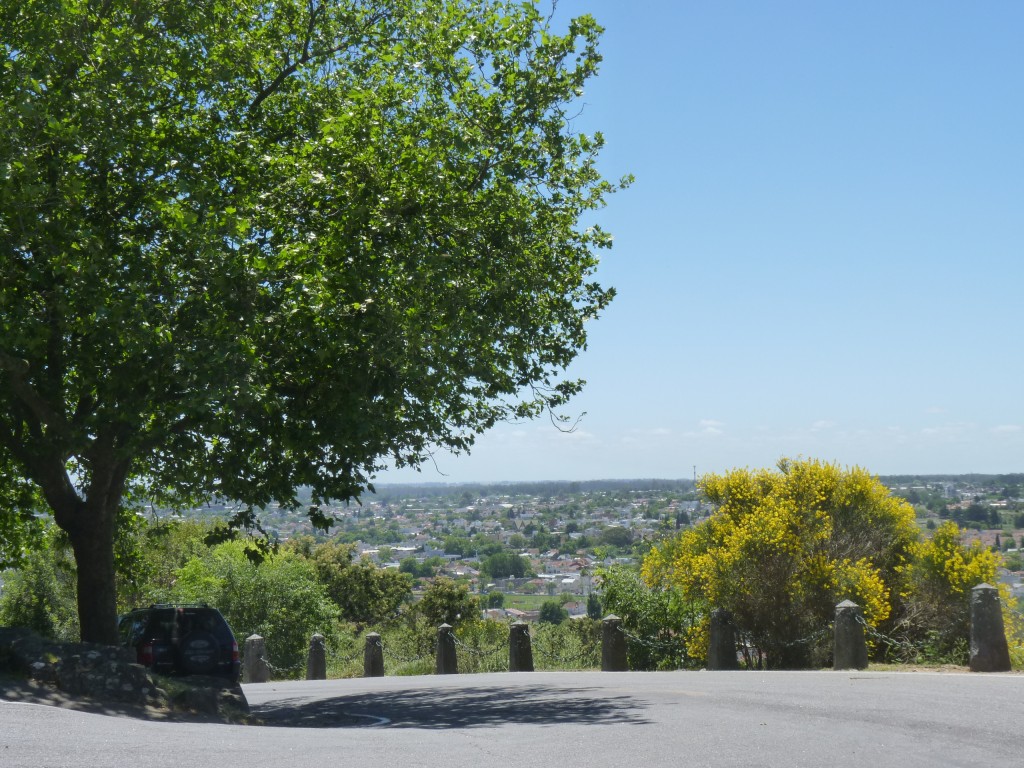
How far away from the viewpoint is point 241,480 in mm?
12555

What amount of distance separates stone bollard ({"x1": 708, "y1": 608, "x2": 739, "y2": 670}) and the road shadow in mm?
3797

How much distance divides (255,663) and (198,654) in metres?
11.8

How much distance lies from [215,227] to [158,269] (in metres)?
1.13

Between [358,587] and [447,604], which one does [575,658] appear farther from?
[358,587]

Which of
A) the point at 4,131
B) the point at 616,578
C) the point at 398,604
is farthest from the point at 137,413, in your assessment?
the point at 398,604

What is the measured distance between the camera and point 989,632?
13.6m

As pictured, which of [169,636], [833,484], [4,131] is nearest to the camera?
[4,131]

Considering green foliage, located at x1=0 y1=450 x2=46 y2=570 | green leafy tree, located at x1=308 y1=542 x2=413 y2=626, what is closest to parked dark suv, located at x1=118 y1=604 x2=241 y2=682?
green foliage, located at x1=0 y1=450 x2=46 y2=570

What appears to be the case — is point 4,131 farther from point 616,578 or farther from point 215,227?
point 616,578

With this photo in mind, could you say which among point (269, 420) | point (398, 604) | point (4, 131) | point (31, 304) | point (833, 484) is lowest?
point (398, 604)

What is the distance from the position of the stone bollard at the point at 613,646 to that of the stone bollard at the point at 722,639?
2.15 meters

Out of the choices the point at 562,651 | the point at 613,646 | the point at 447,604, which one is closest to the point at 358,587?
the point at 447,604

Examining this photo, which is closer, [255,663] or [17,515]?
[17,515]

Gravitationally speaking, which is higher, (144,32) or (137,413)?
(144,32)
